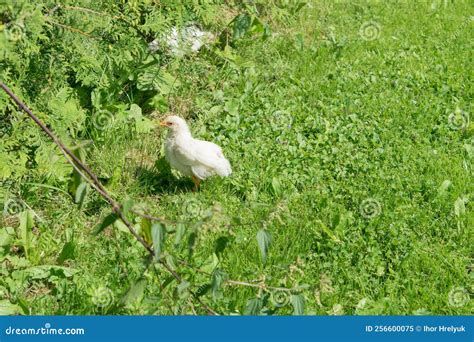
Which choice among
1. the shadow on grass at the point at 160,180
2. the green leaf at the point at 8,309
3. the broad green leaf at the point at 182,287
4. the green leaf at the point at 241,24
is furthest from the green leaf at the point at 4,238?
the green leaf at the point at 241,24

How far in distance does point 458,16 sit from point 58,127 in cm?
599

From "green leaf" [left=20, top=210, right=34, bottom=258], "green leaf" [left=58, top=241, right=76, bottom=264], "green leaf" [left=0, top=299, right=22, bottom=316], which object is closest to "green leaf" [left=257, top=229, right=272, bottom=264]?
"green leaf" [left=0, top=299, right=22, bottom=316]

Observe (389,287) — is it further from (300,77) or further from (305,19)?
(305,19)

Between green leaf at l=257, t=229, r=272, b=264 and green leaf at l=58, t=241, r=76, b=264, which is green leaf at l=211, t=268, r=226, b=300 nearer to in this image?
green leaf at l=257, t=229, r=272, b=264

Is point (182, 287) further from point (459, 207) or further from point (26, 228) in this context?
point (459, 207)

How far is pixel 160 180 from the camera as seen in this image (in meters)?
6.07

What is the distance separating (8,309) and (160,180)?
1.92m

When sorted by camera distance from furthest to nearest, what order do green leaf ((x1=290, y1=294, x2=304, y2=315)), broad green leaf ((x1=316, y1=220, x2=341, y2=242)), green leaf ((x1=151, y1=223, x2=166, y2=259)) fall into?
broad green leaf ((x1=316, y1=220, x2=341, y2=242)), green leaf ((x1=290, y1=294, x2=304, y2=315)), green leaf ((x1=151, y1=223, x2=166, y2=259))

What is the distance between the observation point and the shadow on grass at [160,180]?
594 cm

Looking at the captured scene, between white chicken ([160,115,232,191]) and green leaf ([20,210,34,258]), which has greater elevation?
white chicken ([160,115,232,191])

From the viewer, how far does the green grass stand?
4801 millimetres

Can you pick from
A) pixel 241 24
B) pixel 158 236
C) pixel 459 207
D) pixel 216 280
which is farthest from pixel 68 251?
pixel 241 24

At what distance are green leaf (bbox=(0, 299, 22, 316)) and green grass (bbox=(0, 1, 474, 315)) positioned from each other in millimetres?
60

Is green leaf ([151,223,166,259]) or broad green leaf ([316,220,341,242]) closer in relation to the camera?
green leaf ([151,223,166,259])
